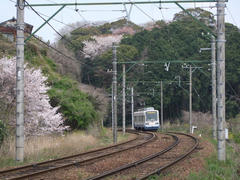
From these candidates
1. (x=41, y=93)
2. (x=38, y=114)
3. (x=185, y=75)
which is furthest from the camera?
(x=185, y=75)

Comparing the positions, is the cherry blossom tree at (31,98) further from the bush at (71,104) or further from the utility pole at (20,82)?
the utility pole at (20,82)

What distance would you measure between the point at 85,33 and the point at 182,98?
81.4 feet

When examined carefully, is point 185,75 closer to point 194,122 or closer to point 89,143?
point 194,122

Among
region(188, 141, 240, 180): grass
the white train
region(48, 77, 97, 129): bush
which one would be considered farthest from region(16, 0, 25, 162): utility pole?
the white train

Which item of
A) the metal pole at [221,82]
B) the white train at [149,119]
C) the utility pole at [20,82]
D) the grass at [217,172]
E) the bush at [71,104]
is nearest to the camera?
the grass at [217,172]

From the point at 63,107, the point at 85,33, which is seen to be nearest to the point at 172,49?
the point at 85,33

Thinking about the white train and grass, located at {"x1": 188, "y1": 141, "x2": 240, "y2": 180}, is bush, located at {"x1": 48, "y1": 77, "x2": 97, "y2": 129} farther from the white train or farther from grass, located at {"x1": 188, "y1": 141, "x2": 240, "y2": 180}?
the white train

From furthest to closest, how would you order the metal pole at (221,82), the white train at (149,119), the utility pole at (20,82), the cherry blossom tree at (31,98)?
the white train at (149,119)
the cherry blossom tree at (31,98)
the utility pole at (20,82)
the metal pole at (221,82)

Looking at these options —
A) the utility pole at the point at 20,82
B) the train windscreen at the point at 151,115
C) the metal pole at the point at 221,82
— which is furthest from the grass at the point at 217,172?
the train windscreen at the point at 151,115

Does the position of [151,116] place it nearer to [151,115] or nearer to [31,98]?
[151,115]

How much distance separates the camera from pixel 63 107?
2881 cm

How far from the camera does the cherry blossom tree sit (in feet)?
70.5

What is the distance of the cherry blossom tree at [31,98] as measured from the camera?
2150 centimetres

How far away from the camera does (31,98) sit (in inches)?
877
